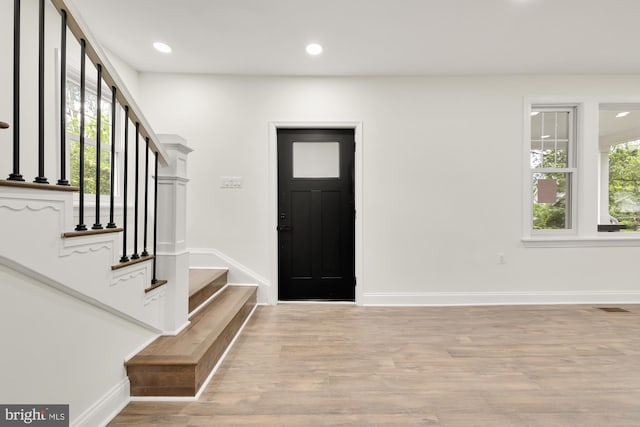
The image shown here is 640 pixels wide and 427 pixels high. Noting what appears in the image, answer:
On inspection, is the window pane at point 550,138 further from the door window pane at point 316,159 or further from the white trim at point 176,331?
the white trim at point 176,331

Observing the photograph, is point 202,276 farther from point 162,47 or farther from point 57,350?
point 162,47

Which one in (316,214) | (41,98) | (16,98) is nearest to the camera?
(16,98)

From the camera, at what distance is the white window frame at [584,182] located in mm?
3596

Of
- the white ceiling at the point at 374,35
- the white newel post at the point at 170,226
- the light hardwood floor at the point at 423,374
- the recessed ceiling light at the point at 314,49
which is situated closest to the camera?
the light hardwood floor at the point at 423,374

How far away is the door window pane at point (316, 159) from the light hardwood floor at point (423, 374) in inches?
65.5

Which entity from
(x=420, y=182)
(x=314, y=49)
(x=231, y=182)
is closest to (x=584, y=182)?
(x=420, y=182)

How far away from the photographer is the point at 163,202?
6.82 feet

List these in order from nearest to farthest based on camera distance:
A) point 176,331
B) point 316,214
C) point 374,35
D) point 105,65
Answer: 1. point 105,65
2. point 176,331
3. point 374,35
4. point 316,214

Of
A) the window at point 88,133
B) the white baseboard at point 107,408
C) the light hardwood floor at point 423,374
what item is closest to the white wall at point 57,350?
the white baseboard at point 107,408

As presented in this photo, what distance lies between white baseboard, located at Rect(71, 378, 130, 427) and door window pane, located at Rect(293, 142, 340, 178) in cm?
259

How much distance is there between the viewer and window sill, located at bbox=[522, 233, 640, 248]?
360 cm

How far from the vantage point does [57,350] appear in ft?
4.18

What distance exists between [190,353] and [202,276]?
143 centimetres

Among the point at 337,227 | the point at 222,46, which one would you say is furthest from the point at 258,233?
the point at 222,46
